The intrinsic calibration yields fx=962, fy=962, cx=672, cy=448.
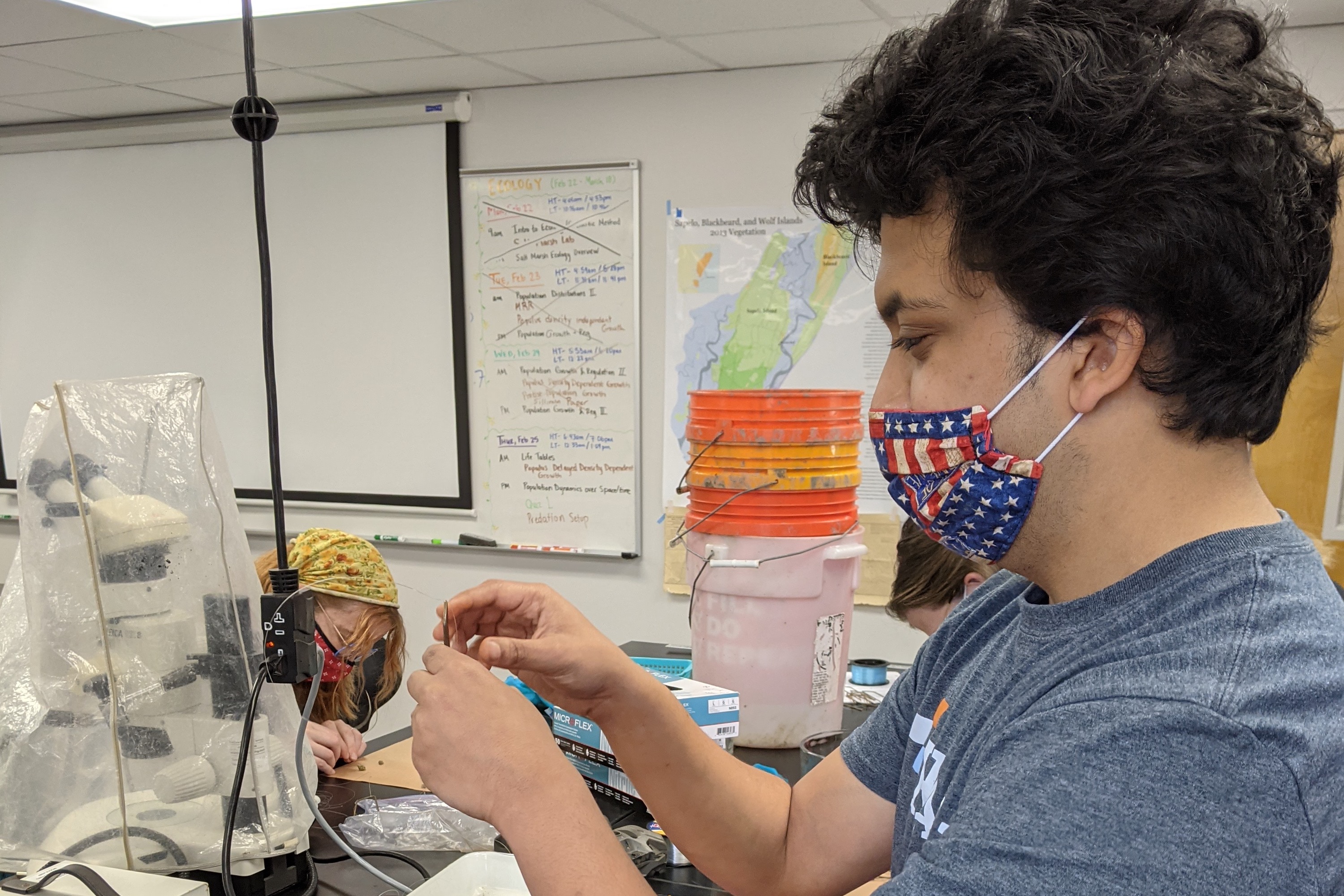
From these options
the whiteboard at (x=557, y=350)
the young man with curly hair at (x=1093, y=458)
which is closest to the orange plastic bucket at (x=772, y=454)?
the young man with curly hair at (x=1093, y=458)

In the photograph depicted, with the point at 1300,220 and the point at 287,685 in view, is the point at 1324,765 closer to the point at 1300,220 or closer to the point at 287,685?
the point at 1300,220

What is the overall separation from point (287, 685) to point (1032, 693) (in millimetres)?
802

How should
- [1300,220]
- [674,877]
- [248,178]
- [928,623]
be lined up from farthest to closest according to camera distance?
[248,178], [928,623], [674,877], [1300,220]

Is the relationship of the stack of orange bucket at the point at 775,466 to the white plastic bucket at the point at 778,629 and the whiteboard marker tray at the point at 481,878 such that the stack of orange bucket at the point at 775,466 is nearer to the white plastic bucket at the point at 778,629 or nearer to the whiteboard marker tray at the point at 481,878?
the white plastic bucket at the point at 778,629

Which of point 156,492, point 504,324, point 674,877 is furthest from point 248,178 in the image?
point 674,877

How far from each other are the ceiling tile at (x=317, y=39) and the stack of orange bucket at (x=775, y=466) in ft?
5.89

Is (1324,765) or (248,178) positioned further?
(248,178)

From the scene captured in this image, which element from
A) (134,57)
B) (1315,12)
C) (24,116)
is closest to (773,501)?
(1315,12)

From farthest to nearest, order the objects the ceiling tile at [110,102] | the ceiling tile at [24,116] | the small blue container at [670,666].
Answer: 1. the ceiling tile at [24,116]
2. the ceiling tile at [110,102]
3. the small blue container at [670,666]

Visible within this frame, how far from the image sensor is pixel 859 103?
87 centimetres

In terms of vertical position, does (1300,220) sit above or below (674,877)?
above

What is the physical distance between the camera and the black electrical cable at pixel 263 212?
3.10 ft

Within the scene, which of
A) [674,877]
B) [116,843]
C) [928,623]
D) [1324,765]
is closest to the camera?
[1324,765]

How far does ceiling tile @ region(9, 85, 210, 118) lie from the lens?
342 centimetres
